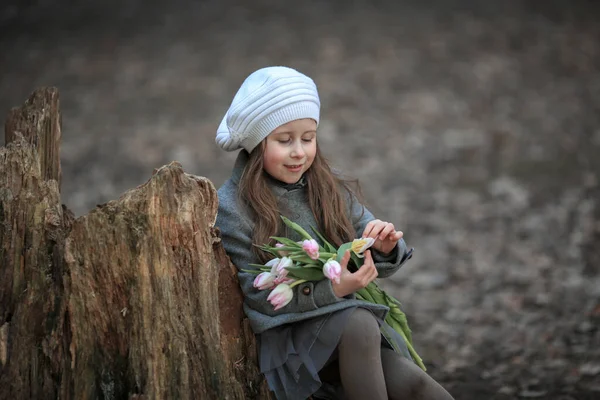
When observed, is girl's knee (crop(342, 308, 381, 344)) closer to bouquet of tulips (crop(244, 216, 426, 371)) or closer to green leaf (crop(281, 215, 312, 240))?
bouquet of tulips (crop(244, 216, 426, 371))

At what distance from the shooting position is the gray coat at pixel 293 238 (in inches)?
113

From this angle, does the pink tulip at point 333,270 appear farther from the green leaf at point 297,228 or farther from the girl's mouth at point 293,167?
the girl's mouth at point 293,167

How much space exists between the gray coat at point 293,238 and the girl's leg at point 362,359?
3.2 inches

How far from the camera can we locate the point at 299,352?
2902 mm

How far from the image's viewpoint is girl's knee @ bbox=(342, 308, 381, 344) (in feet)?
9.25

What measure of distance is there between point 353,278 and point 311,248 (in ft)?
0.58

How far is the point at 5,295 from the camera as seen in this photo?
111 inches

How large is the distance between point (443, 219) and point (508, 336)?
7.24 ft

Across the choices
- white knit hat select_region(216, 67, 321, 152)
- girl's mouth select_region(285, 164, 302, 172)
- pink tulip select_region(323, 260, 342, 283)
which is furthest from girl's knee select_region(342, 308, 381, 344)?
white knit hat select_region(216, 67, 321, 152)

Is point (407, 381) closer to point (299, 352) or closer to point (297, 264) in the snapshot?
point (299, 352)

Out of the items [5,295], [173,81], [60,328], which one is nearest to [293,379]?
[60,328]

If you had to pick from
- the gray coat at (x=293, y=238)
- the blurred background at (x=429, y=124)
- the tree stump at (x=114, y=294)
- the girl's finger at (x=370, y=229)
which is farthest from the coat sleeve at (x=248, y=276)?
the blurred background at (x=429, y=124)

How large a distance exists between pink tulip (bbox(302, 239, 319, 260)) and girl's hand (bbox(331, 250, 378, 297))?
99mm

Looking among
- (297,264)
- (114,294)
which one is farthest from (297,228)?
(114,294)
